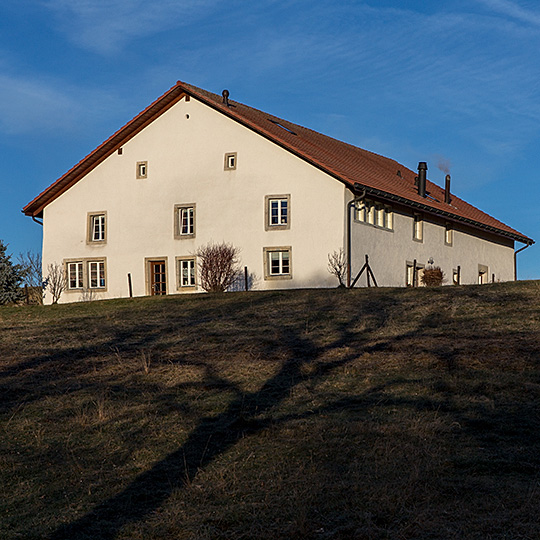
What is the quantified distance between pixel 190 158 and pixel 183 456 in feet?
89.9

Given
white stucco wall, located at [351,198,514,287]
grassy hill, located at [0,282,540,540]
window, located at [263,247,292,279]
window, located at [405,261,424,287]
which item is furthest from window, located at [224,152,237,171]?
grassy hill, located at [0,282,540,540]

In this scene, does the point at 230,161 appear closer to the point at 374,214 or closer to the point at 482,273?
the point at 374,214

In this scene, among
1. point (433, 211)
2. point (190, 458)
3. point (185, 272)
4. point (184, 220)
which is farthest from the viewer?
point (433, 211)

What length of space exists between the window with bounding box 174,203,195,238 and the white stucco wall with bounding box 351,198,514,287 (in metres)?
7.08

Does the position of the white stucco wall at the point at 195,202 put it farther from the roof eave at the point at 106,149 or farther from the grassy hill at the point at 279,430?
the grassy hill at the point at 279,430

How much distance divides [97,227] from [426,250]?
14.9 metres

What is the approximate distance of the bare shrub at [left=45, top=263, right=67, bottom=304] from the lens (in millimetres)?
38188

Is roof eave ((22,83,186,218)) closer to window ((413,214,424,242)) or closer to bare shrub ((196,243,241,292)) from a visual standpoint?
bare shrub ((196,243,241,292))

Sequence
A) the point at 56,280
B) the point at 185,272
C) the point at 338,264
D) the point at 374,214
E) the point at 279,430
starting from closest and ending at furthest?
the point at 279,430
the point at 338,264
the point at 374,214
the point at 185,272
the point at 56,280

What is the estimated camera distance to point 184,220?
1452 inches

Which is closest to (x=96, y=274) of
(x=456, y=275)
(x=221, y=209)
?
(x=221, y=209)

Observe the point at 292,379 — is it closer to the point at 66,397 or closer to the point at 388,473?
the point at 66,397

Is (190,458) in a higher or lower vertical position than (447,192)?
lower

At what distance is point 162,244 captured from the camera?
36875 millimetres
